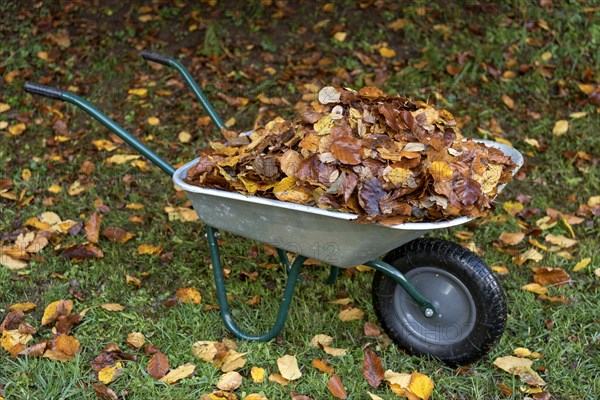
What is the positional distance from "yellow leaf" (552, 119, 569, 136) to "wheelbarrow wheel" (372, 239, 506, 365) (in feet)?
7.06

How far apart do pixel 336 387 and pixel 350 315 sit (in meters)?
0.48

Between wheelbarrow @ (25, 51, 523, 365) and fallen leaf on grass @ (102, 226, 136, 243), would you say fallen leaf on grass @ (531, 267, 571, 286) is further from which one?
fallen leaf on grass @ (102, 226, 136, 243)

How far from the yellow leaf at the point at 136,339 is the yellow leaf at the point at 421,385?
1.05 metres

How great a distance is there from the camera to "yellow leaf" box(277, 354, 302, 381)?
8.54 feet

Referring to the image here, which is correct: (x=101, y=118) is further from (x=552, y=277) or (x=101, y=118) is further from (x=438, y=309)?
(x=552, y=277)

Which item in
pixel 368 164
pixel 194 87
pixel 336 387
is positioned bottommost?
pixel 336 387

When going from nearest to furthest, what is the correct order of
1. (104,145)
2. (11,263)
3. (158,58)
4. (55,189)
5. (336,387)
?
(336,387) < (158,58) < (11,263) < (55,189) < (104,145)

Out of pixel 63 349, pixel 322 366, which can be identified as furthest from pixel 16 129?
pixel 322 366

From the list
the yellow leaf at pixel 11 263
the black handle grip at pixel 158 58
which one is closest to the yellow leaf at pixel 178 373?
the yellow leaf at pixel 11 263

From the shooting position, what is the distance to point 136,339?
2789 millimetres

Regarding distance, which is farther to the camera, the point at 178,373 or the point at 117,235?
the point at 117,235

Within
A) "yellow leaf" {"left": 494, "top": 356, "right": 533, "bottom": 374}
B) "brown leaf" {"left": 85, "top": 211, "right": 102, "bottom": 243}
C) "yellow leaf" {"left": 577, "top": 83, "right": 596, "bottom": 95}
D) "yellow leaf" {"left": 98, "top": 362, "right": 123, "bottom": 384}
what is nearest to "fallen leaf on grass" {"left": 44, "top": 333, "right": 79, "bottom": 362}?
"yellow leaf" {"left": 98, "top": 362, "right": 123, "bottom": 384}

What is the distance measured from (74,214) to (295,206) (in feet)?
6.29

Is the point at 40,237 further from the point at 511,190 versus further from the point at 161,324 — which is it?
the point at 511,190
